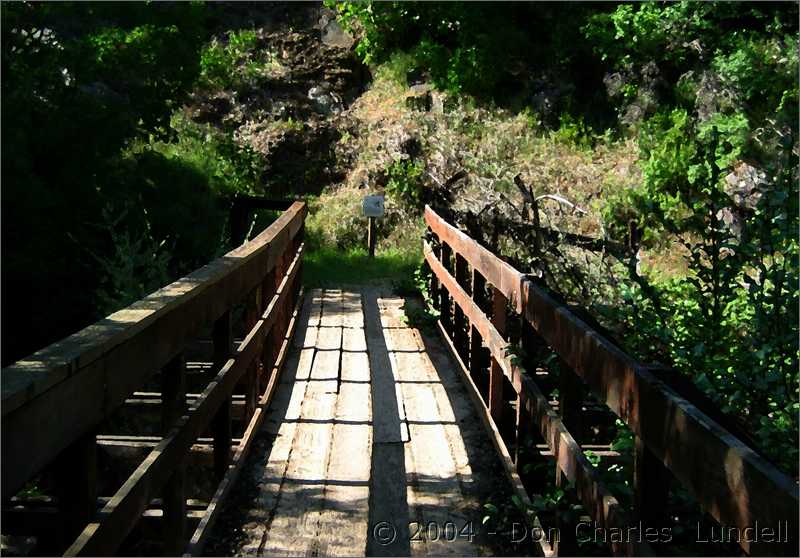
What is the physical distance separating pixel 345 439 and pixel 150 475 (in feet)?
7.88

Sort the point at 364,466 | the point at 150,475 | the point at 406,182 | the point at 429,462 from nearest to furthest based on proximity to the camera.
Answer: the point at 150,475, the point at 364,466, the point at 429,462, the point at 406,182

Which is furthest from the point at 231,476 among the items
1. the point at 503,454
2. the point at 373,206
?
the point at 373,206

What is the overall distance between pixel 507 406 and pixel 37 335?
8.93 m

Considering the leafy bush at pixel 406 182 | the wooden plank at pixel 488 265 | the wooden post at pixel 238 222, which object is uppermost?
the leafy bush at pixel 406 182

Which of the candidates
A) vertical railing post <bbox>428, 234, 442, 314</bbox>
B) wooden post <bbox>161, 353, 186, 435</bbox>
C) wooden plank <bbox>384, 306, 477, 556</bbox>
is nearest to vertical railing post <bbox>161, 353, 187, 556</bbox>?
wooden post <bbox>161, 353, 186, 435</bbox>

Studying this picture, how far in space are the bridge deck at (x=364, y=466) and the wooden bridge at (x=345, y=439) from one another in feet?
0.05

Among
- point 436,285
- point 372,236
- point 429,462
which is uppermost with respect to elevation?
point 372,236

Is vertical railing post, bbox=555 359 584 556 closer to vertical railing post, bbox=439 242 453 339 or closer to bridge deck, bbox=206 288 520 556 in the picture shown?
bridge deck, bbox=206 288 520 556

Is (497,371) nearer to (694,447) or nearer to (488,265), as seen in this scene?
(488,265)

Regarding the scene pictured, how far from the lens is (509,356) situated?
15.9ft

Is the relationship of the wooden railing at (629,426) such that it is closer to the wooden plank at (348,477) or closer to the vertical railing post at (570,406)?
the vertical railing post at (570,406)

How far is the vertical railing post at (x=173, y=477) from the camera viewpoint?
3.36m

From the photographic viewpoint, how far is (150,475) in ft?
9.62

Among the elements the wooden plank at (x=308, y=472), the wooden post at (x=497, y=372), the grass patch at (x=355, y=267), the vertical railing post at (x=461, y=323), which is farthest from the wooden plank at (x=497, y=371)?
the grass patch at (x=355, y=267)
